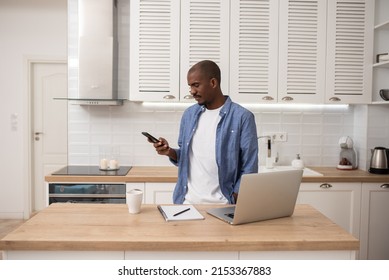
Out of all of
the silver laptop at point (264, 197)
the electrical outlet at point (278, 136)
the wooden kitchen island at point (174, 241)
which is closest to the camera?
the wooden kitchen island at point (174, 241)

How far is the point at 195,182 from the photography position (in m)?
2.31

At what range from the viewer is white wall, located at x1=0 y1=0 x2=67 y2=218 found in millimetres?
4945

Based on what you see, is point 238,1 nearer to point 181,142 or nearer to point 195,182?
point 181,142

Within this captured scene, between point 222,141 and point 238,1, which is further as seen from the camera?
point 238,1

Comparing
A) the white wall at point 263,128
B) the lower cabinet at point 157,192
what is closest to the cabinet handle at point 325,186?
the white wall at point 263,128

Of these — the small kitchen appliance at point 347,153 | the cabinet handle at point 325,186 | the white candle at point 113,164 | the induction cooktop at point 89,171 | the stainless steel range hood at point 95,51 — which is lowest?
the cabinet handle at point 325,186

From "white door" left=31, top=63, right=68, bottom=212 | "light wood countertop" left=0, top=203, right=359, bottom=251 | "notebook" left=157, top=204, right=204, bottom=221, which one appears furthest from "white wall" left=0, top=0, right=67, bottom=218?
"notebook" left=157, top=204, right=204, bottom=221

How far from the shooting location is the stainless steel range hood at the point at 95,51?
132 inches

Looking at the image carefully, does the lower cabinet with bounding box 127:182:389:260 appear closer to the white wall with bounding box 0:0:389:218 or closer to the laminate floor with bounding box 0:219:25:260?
the white wall with bounding box 0:0:389:218

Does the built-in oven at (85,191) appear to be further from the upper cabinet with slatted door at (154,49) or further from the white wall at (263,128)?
the upper cabinet with slatted door at (154,49)

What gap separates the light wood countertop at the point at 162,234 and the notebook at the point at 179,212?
32 mm

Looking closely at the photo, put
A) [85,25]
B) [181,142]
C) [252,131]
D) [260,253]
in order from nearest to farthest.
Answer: [260,253] → [252,131] → [181,142] → [85,25]

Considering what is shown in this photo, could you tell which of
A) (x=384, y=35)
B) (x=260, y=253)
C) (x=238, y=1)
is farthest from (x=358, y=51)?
(x=260, y=253)

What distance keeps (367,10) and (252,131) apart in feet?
6.55
